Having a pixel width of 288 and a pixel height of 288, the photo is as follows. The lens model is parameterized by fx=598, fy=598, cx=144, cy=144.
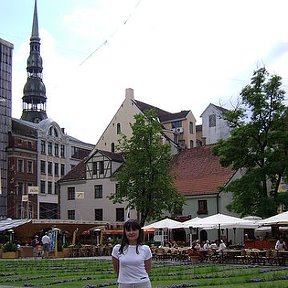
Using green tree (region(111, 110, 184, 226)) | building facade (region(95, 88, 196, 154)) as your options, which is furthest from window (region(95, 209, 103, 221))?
green tree (region(111, 110, 184, 226))

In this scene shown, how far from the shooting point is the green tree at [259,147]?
121 ft

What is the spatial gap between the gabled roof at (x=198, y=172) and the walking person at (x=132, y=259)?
147ft

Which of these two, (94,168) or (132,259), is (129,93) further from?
(132,259)

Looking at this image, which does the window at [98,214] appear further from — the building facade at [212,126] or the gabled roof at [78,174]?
the building facade at [212,126]

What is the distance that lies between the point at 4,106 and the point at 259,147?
51.0 m

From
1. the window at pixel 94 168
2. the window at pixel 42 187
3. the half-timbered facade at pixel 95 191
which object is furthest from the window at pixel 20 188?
the window at pixel 94 168

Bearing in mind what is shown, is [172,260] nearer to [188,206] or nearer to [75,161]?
[188,206]

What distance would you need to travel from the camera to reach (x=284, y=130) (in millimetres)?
37906

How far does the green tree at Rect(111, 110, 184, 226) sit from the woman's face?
121 ft

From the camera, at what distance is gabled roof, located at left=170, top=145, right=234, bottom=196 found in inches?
2174

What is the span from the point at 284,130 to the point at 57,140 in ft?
187

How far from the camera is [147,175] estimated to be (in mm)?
44875

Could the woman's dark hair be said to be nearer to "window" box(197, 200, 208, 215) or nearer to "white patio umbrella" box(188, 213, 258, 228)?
"white patio umbrella" box(188, 213, 258, 228)

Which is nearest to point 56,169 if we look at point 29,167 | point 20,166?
point 29,167
